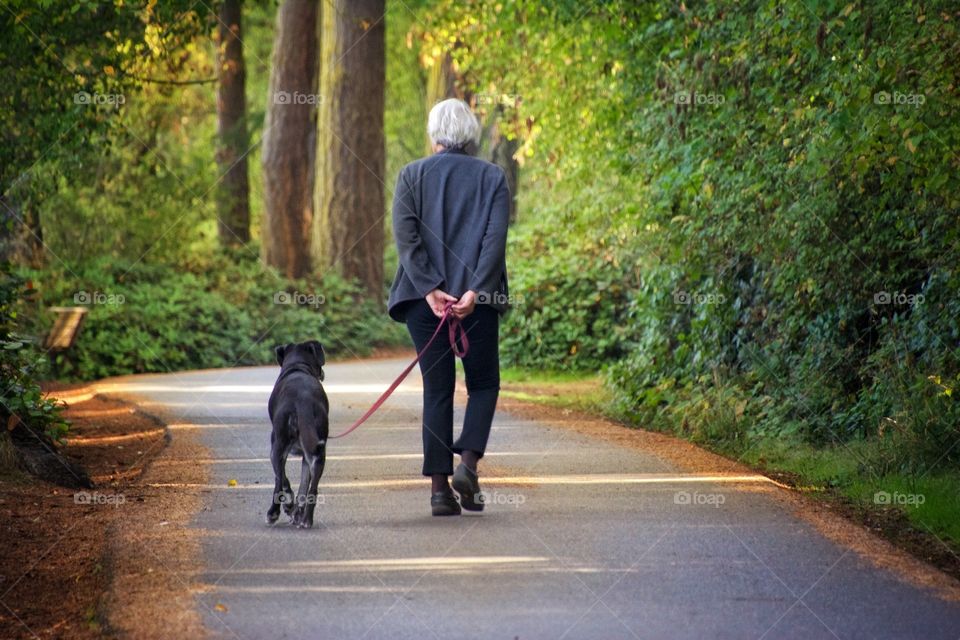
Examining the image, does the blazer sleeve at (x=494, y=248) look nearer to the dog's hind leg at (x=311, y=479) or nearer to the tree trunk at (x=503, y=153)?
the dog's hind leg at (x=311, y=479)

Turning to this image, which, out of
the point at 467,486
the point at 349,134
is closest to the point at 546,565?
the point at 467,486

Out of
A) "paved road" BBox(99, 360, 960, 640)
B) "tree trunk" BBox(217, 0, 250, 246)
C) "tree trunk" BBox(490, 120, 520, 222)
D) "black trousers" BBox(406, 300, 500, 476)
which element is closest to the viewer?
"paved road" BBox(99, 360, 960, 640)

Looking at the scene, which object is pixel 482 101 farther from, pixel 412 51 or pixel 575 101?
pixel 412 51

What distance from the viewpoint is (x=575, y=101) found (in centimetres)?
1894

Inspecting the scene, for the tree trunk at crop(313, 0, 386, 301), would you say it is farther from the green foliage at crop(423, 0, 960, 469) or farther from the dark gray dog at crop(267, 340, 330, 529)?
the dark gray dog at crop(267, 340, 330, 529)

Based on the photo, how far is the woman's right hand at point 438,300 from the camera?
7707mm

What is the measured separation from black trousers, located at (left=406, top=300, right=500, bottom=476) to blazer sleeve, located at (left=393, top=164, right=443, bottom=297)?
227mm

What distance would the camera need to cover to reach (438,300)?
7.73m

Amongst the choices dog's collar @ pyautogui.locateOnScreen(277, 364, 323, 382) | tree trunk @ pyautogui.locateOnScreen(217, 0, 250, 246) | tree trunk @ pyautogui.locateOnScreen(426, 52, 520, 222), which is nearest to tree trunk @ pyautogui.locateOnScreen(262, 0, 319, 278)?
tree trunk @ pyautogui.locateOnScreen(217, 0, 250, 246)

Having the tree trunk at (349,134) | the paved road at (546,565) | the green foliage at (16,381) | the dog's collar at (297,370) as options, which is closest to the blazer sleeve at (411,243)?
the dog's collar at (297,370)

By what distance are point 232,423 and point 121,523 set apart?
5.81 meters

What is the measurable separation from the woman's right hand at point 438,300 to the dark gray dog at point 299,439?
791 millimetres

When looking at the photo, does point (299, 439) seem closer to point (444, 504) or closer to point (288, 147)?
point (444, 504)

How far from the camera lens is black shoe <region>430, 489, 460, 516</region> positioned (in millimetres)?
7824
